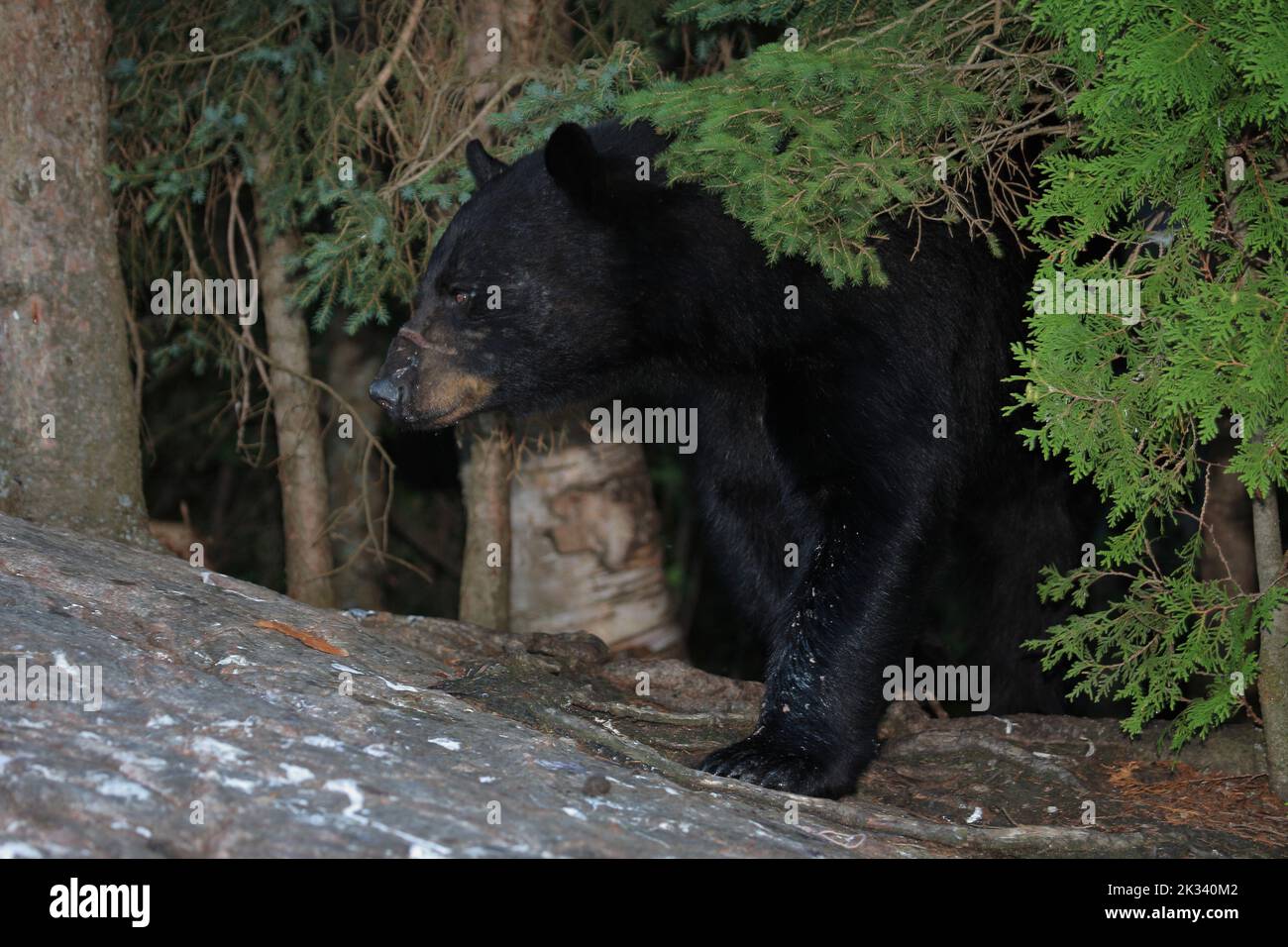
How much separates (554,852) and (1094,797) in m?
2.36

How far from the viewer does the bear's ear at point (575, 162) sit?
4.59 meters

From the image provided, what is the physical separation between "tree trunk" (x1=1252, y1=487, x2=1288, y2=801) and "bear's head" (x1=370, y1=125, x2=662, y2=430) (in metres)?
2.19

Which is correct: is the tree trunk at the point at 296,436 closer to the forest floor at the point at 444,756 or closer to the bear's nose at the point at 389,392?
the forest floor at the point at 444,756

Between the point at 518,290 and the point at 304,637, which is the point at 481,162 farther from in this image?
the point at 304,637

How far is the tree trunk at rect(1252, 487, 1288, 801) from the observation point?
4.27 m

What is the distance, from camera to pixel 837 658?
4.45 m

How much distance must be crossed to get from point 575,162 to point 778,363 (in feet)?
3.21

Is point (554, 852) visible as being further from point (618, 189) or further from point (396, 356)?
point (618, 189)

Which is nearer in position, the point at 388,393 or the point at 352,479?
the point at 388,393

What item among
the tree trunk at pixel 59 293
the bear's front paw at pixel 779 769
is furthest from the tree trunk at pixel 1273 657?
the tree trunk at pixel 59 293

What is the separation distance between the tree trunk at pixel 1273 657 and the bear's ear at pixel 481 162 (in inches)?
114

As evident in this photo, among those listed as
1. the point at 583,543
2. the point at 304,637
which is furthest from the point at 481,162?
the point at 583,543

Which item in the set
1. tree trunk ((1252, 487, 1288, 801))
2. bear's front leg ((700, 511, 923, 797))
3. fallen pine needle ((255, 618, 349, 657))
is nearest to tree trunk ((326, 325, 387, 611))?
fallen pine needle ((255, 618, 349, 657))

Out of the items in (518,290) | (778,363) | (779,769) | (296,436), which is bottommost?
(779,769)
